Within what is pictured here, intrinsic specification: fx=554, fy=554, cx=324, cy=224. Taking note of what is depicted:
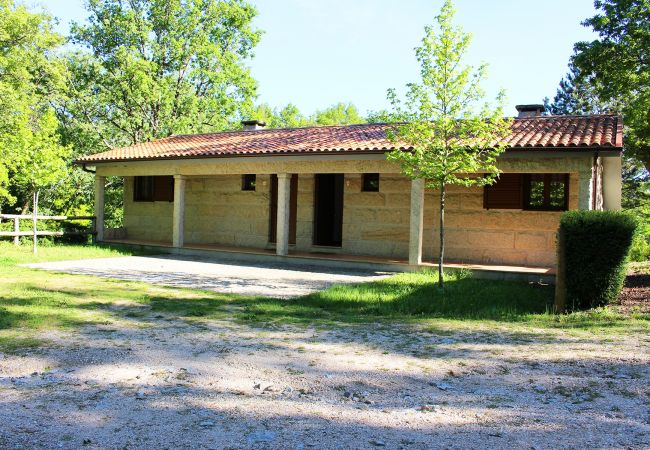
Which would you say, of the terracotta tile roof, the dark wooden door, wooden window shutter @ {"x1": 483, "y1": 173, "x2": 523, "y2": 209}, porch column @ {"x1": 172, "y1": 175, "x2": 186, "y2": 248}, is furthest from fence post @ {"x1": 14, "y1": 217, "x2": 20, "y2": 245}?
wooden window shutter @ {"x1": 483, "y1": 173, "x2": 523, "y2": 209}

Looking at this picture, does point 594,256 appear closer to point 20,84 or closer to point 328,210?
point 328,210

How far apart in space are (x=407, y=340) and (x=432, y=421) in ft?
8.04

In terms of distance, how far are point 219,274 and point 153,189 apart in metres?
8.04

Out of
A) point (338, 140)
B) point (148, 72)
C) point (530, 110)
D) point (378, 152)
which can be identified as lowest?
point (378, 152)

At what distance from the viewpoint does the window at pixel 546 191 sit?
41.8 feet

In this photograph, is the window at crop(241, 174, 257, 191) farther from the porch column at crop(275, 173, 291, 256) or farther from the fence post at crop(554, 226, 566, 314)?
the fence post at crop(554, 226, 566, 314)

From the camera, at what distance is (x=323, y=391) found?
4215 millimetres

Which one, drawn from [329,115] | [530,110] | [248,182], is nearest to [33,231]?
[248,182]

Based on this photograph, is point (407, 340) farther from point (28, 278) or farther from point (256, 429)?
point (28, 278)

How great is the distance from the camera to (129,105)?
26.7m

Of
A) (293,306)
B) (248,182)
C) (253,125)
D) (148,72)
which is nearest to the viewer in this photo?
(293,306)

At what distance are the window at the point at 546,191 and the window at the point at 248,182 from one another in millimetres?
7973

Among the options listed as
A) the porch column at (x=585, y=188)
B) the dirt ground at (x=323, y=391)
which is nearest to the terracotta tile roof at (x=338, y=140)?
the porch column at (x=585, y=188)

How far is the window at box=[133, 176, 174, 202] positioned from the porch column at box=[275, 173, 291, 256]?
5.40 metres
